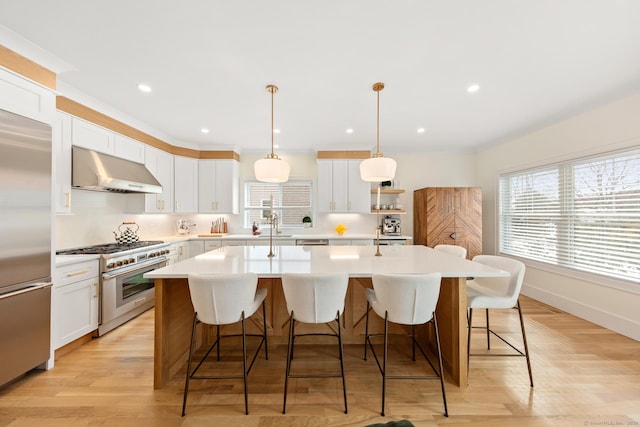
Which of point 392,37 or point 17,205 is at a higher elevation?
point 392,37

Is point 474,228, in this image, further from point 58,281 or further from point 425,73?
point 58,281

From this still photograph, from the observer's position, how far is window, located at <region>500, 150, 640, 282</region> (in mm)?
2836


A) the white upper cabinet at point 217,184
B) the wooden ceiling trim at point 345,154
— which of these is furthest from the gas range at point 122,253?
the wooden ceiling trim at point 345,154

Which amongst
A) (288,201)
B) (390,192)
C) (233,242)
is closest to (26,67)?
Result: (233,242)

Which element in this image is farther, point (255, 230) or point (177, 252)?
point (255, 230)

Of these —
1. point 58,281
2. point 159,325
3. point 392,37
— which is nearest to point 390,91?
point 392,37

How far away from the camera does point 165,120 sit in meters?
3.68

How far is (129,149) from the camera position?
361 centimetres

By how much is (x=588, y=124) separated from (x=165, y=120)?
17.9ft

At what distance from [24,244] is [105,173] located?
1277 mm

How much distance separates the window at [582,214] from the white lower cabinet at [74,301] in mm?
5609

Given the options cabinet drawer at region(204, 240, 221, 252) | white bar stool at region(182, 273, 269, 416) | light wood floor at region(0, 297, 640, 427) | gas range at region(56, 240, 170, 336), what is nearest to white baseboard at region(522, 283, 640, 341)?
light wood floor at region(0, 297, 640, 427)

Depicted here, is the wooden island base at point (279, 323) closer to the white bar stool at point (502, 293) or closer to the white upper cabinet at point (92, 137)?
the white bar stool at point (502, 293)

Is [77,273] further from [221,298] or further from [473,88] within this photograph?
[473,88]
